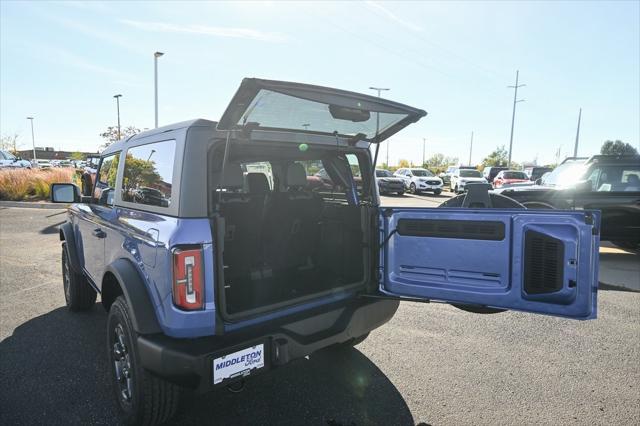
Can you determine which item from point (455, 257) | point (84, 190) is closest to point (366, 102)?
point (455, 257)

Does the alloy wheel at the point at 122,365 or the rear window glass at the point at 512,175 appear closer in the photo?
Result: the alloy wheel at the point at 122,365

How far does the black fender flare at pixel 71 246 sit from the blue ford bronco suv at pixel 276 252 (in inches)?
22.9

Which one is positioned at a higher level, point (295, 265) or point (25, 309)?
point (295, 265)

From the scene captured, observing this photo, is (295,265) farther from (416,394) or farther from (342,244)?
(416,394)

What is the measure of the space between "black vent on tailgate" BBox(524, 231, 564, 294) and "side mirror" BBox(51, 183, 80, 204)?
4.08 metres

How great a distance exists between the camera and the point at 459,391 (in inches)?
112

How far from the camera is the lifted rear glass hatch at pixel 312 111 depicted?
2.02 meters

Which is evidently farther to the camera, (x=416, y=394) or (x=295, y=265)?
(x=295, y=265)

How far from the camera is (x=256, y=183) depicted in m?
3.55

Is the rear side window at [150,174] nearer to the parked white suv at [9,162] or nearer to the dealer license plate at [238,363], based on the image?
the dealer license plate at [238,363]

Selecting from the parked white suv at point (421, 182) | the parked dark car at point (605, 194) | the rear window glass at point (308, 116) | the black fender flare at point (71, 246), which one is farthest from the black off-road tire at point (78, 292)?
the parked white suv at point (421, 182)

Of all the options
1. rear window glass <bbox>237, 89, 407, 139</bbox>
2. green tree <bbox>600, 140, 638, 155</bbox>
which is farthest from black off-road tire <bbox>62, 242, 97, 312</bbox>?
green tree <bbox>600, 140, 638, 155</bbox>

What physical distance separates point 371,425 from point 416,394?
0.50 meters

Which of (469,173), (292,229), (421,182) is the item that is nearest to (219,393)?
(292,229)
